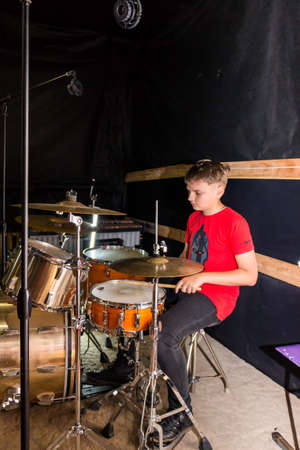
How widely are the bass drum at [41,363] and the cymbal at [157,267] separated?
692 millimetres

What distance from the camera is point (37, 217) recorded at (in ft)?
9.08

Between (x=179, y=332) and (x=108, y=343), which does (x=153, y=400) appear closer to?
(x=179, y=332)

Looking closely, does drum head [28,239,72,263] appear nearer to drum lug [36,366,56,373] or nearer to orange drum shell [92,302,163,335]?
orange drum shell [92,302,163,335]

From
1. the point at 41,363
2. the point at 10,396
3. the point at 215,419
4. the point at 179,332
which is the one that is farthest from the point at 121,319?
the point at 215,419

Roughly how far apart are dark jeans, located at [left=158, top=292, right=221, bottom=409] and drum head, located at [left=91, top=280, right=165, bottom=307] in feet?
0.45

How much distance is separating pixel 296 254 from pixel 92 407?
1683mm

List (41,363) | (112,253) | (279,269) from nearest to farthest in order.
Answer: (41,363) → (279,269) → (112,253)

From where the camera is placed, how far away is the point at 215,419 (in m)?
2.10

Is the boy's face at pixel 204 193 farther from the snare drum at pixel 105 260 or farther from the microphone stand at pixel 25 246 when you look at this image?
the microphone stand at pixel 25 246

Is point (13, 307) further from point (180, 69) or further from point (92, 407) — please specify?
point (180, 69)

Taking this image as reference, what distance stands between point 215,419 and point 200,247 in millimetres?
1067

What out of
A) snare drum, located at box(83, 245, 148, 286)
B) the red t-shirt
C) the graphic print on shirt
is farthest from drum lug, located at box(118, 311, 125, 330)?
the graphic print on shirt

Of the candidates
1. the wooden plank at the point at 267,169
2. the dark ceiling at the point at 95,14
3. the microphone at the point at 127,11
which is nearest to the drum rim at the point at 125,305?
the wooden plank at the point at 267,169

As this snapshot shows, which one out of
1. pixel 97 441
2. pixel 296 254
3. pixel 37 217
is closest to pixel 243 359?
pixel 296 254
